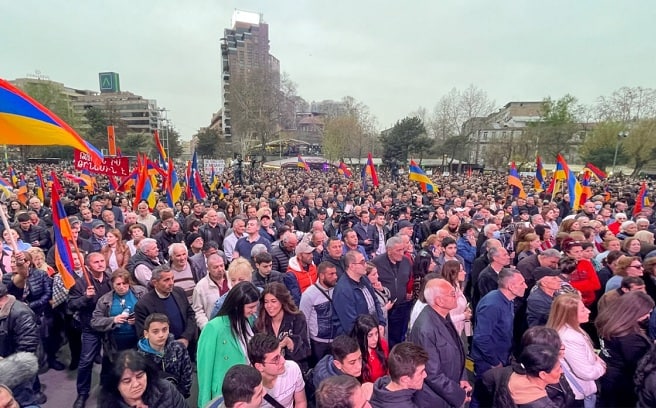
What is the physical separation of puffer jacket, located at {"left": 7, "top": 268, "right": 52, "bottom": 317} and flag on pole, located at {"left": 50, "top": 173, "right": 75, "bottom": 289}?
0.28 meters

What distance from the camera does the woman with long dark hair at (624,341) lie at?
2.77m

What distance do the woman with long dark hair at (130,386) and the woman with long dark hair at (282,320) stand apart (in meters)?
0.85

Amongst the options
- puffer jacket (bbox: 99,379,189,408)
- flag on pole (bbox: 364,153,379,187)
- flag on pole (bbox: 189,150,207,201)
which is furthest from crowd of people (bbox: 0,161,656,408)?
flag on pole (bbox: 364,153,379,187)

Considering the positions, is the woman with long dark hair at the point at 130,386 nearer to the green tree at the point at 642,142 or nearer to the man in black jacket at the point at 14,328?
the man in black jacket at the point at 14,328

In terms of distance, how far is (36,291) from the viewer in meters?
4.02

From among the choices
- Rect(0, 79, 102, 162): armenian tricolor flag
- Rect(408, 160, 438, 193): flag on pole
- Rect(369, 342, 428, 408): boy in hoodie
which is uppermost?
Rect(0, 79, 102, 162): armenian tricolor flag

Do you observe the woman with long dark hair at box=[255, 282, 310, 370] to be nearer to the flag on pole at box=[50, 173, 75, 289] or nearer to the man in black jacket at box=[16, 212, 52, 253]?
the flag on pole at box=[50, 173, 75, 289]

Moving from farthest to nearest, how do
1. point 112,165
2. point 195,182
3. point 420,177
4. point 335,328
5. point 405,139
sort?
point 405,139 < point 420,177 < point 195,182 < point 112,165 < point 335,328

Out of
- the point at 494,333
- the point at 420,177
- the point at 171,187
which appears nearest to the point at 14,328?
the point at 494,333

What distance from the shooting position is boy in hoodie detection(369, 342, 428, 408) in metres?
2.15

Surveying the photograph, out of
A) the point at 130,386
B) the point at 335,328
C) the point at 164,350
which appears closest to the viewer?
the point at 130,386

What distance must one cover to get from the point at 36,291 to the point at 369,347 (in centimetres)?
364

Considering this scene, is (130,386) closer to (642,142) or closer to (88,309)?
(88,309)

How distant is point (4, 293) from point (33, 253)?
1.26m
